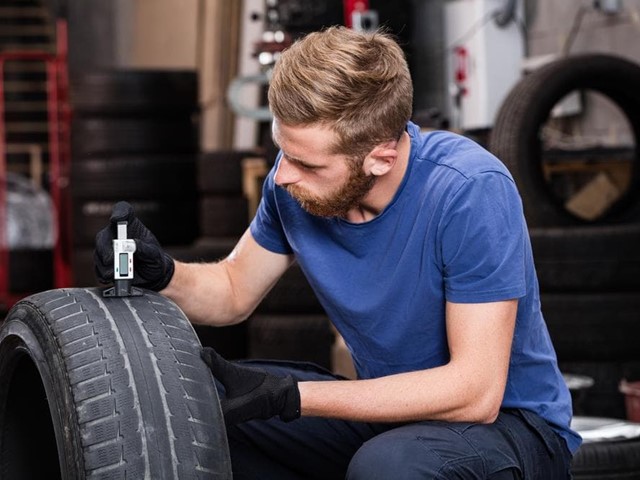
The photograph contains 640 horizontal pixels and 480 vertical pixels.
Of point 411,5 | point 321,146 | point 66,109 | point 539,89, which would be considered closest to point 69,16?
point 66,109

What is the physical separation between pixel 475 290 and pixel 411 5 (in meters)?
4.33

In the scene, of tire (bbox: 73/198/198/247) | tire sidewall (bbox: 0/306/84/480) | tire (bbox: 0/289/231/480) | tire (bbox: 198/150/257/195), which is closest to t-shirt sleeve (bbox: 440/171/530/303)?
tire (bbox: 0/289/231/480)

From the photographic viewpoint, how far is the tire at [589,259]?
150 inches

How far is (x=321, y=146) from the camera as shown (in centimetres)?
209

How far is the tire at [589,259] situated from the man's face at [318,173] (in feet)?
5.89

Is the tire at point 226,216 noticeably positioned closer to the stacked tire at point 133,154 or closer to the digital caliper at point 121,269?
the stacked tire at point 133,154

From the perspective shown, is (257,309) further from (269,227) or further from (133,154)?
(269,227)

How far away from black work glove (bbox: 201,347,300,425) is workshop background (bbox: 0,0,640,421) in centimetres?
120

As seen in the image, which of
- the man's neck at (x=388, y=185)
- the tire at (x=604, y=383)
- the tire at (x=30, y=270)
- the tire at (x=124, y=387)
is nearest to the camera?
the tire at (x=124, y=387)

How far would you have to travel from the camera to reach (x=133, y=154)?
5988 mm

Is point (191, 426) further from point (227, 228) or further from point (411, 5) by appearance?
point (411, 5)

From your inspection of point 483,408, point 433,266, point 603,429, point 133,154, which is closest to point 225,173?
point 133,154

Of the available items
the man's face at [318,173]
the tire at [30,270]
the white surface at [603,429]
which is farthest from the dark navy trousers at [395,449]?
the tire at [30,270]

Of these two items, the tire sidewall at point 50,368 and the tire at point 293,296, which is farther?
the tire at point 293,296
